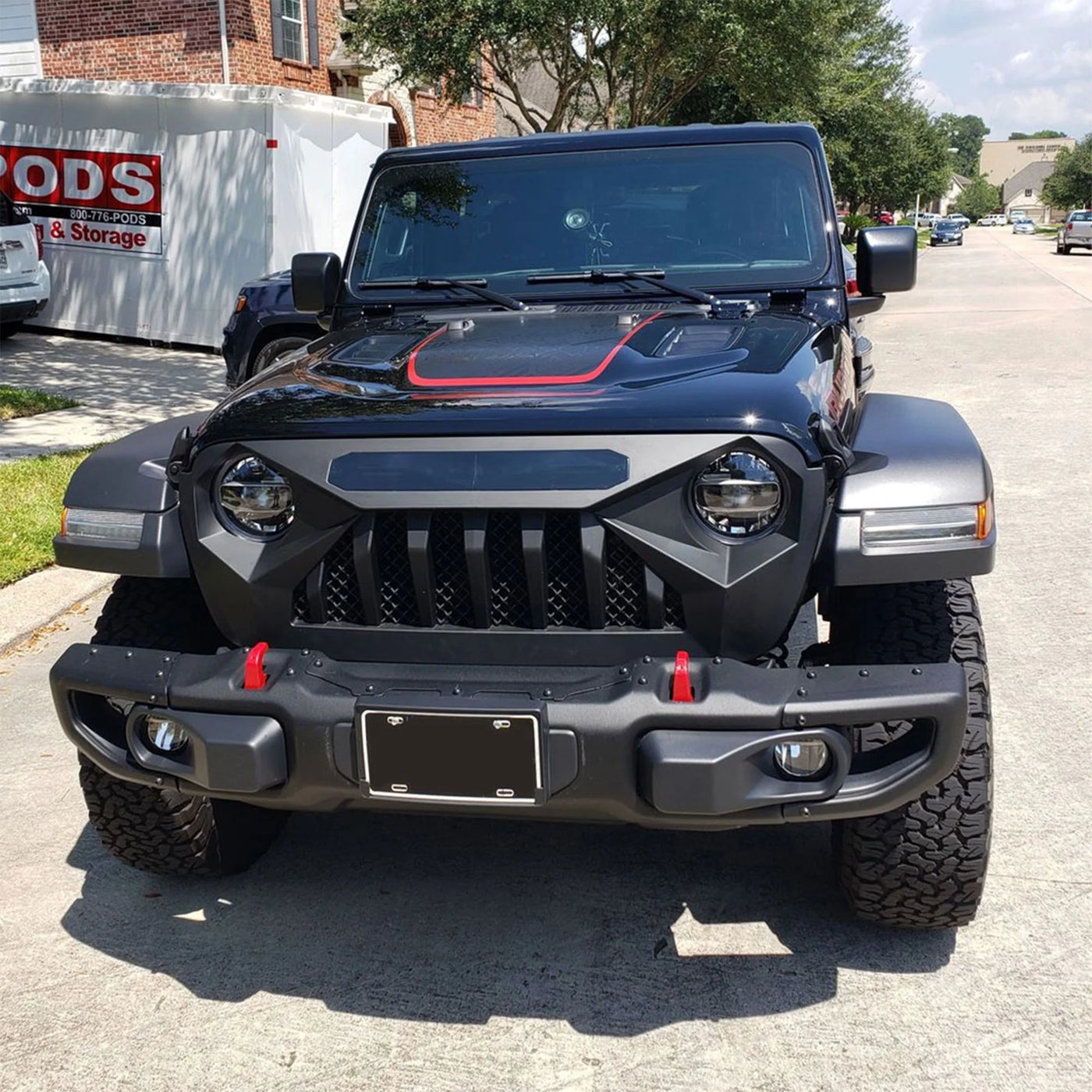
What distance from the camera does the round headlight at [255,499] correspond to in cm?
Result: 280

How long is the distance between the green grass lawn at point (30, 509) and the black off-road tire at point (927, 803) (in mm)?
3612

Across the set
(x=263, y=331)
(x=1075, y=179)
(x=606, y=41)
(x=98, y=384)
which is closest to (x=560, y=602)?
(x=263, y=331)

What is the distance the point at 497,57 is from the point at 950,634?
61.3ft

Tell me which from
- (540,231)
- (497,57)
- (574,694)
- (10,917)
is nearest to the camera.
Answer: (574,694)

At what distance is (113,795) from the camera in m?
3.22

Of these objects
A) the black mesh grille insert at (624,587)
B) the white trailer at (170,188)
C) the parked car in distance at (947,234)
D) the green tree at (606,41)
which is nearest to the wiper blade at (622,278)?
the black mesh grille insert at (624,587)

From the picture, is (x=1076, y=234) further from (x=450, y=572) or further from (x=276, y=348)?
(x=450, y=572)

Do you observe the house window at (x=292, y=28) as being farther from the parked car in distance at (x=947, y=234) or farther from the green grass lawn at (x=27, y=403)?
the parked car in distance at (x=947, y=234)

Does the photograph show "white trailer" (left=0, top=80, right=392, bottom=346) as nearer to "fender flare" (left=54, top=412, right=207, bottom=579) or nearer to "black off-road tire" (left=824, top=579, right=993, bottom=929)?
"fender flare" (left=54, top=412, right=207, bottom=579)

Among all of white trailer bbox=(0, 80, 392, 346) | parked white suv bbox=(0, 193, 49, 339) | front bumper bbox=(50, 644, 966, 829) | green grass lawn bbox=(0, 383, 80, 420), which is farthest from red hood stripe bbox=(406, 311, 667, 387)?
parked white suv bbox=(0, 193, 49, 339)

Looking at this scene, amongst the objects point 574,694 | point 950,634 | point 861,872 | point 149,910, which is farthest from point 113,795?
point 950,634

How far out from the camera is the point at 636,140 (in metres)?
4.18

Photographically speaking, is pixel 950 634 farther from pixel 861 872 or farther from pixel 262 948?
pixel 262 948

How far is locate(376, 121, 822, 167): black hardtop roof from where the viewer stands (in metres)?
4.13
